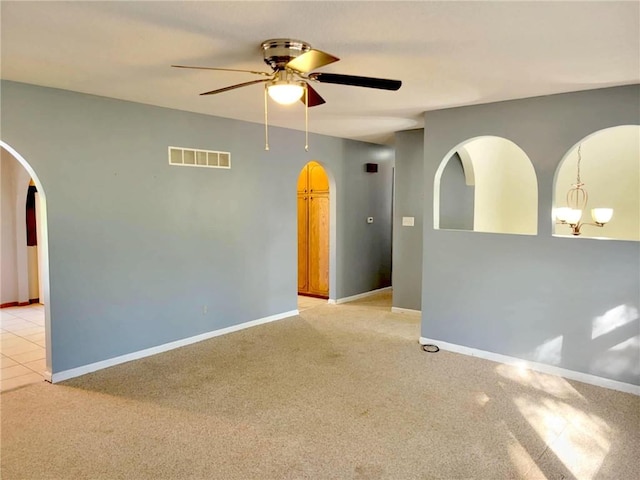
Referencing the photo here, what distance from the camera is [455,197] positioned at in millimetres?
5609

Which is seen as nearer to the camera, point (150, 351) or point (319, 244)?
point (150, 351)

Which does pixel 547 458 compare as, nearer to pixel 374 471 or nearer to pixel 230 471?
pixel 374 471

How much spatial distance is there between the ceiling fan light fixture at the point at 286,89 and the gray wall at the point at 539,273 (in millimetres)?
2274

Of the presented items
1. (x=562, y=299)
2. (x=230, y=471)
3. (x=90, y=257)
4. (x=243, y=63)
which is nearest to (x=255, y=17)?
(x=243, y=63)

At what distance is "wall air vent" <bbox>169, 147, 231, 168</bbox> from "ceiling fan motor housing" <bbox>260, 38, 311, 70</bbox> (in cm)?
220

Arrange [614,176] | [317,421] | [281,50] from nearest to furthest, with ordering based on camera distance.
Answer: [281,50], [317,421], [614,176]

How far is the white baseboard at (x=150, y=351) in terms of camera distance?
371 cm

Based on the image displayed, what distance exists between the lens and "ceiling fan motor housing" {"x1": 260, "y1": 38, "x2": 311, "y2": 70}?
241 centimetres

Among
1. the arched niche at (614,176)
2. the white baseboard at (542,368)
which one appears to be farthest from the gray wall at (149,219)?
the arched niche at (614,176)

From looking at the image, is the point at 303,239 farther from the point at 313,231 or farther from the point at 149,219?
the point at 149,219

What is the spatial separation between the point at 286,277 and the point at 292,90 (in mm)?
3500

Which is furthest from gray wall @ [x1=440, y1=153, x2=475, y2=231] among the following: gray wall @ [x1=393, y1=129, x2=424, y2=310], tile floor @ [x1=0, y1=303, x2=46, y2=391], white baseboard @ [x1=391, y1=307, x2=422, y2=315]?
tile floor @ [x1=0, y1=303, x2=46, y2=391]

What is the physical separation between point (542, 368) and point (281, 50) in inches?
135

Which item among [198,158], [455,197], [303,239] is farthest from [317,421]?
[303,239]
